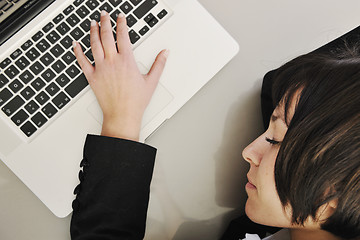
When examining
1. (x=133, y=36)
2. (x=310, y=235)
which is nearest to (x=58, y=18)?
(x=133, y=36)

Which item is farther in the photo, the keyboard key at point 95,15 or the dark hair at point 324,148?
the keyboard key at point 95,15

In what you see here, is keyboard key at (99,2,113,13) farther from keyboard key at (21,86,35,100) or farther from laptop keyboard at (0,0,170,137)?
keyboard key at (21,86,35,100)

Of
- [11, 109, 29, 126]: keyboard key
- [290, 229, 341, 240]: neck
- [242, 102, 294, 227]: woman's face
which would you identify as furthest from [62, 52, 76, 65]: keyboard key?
[290, 229, 341, 240]: neck

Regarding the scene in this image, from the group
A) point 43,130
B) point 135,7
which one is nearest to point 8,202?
point 43,130

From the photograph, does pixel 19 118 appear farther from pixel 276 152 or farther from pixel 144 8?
pixel 276 152

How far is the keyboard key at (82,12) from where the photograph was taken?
608mm

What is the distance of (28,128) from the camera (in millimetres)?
588

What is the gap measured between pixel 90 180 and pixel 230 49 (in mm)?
324

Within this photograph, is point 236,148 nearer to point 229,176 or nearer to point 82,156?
point 229,176

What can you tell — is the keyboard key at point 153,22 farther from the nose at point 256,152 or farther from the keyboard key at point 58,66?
the nose at point 256,152

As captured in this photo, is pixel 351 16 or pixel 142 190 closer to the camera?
pixel 142 190

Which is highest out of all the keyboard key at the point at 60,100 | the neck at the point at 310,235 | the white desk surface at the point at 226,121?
the keyboard key at the point at 60,100

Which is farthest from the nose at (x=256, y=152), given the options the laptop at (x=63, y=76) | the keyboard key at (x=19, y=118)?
the keyboard key at (x=19, y=118)

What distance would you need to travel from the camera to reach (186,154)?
2.22 feet
